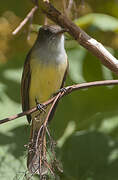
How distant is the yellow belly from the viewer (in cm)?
243

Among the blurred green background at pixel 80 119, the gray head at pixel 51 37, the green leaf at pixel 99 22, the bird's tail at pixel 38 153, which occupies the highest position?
the gray head at pixel 51 37

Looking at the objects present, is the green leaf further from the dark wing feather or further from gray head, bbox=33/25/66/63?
the dark wing feather

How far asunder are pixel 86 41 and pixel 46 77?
61 centimetres

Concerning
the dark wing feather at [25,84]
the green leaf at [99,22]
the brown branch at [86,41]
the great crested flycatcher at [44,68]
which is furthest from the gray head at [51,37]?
the brown branch at [86,41]

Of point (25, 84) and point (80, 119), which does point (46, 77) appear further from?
point (80, 119)

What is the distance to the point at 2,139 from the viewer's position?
8.53 ft

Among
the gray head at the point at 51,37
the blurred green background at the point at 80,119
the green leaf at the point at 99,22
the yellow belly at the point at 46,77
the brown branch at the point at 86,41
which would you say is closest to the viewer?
the brown branch at the point at 86,41

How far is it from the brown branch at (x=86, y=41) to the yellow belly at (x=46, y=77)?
545 mm

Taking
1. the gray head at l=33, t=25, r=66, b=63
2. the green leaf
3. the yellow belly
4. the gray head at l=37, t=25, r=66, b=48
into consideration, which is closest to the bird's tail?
the yellow belly

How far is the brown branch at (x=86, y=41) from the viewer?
181 centimetres

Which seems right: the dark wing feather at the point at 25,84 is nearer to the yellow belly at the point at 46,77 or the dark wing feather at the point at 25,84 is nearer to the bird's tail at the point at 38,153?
the yellow belly at the point at 46,77

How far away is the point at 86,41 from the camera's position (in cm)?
185

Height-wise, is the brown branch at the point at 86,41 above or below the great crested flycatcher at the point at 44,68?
above

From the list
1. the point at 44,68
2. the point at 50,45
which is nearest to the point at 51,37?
the point at 50,45
